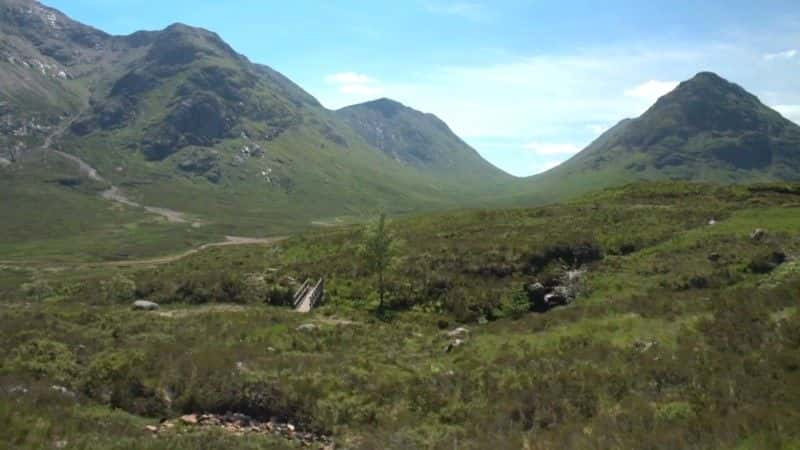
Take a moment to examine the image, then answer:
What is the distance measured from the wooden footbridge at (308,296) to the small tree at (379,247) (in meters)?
3.98

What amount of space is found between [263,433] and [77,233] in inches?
7406

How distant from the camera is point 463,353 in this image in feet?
80.2

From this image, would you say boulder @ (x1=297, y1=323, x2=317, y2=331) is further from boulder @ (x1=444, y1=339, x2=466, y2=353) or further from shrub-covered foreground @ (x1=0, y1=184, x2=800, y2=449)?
boulder @ (x1=444, y1=339, x2=466, y2=353)

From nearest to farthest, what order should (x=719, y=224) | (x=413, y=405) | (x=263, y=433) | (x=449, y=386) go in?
(x=263, y=433) < (x=413, y=405) < (x=449, y=386) < (x=719, y=224)

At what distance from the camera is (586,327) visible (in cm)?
2498

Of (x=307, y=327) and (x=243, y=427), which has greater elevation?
(x=243, y=427)

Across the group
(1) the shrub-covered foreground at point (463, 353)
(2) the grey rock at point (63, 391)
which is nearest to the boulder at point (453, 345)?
(1) the shrub-covered foreground at point (463, 353)

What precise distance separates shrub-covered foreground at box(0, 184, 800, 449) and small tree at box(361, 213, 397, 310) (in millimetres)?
1682

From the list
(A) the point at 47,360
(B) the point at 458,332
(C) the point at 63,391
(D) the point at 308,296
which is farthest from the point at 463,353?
(D) the point at 308,296

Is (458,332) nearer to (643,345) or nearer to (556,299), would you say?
(556,299)

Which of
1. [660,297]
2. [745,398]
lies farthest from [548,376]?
[660,297]

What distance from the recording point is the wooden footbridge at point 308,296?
37312mm

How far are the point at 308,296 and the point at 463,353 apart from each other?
681 inches

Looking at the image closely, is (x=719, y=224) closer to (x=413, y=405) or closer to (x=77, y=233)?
(x=413, y=405)
